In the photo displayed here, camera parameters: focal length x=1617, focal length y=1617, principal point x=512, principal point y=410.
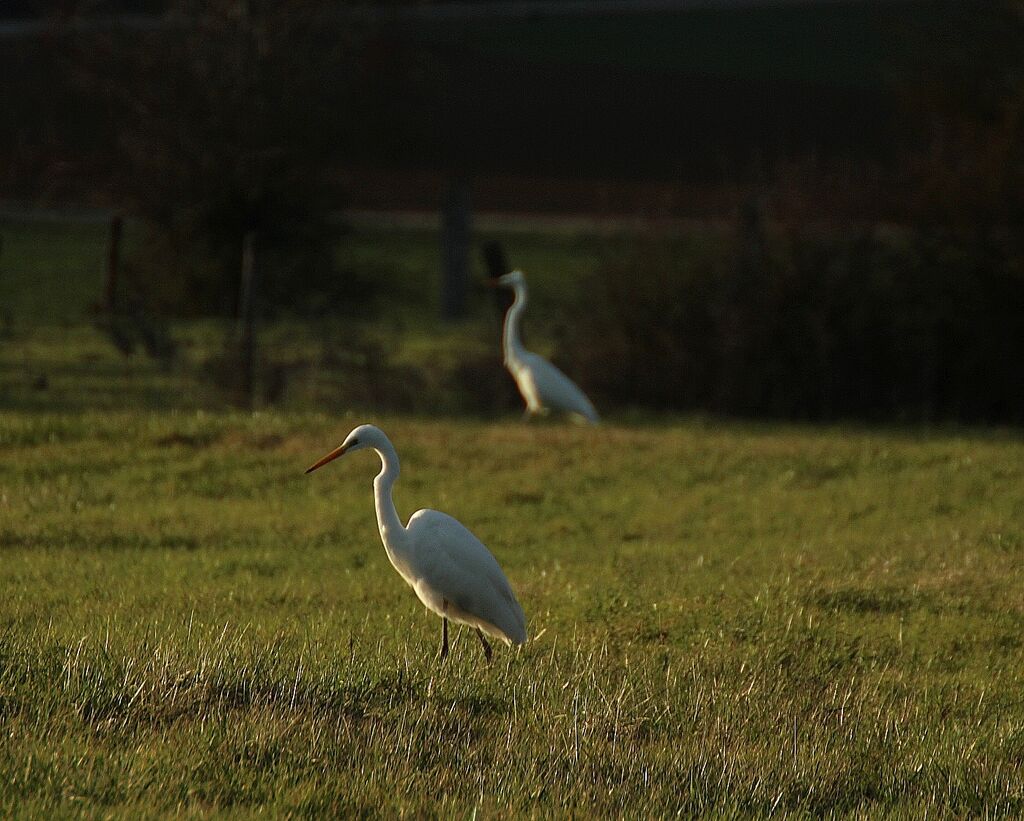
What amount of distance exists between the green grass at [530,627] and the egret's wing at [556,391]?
26.2 inches

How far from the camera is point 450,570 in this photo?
741cm

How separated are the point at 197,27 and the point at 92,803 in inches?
880

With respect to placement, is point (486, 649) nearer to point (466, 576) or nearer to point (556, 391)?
point (466, 576)

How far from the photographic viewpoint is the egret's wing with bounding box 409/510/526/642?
7.39m

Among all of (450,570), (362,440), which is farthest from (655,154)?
(450,570)

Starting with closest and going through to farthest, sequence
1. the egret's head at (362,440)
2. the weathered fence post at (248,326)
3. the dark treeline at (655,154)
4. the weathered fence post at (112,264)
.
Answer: the egret's head at (362,440) → the weathered fence post at (248,326) → the dark treeline at (655,154) → the weathered fence post at (112,264)

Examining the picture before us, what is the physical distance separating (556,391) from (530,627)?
25.8 feet

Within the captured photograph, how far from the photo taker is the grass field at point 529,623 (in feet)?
16.9

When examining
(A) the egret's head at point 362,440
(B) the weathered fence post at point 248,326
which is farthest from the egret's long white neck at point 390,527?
(B) the weathered fence post at point 248,326

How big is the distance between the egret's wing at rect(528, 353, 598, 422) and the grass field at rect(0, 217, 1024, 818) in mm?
560

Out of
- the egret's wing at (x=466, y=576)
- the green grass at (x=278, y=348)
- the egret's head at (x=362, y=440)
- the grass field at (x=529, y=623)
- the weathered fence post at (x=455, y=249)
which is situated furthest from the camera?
the weathered fence post at (x=455, y=249)

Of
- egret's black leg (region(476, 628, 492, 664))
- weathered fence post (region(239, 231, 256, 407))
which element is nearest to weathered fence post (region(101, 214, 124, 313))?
weathered fence post (region(239, 231, 256, 407))

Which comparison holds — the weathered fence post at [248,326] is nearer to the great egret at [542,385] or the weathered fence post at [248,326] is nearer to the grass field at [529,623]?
the grass field at [529,623]

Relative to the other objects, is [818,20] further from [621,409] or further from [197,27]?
[621,409]
